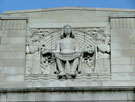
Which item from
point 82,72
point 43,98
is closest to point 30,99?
point 43,98

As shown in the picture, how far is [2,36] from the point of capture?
1305 inches

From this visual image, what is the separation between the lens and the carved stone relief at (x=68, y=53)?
106 feet

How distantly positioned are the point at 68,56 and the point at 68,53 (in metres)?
0.12

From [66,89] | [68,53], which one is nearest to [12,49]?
[68,53]

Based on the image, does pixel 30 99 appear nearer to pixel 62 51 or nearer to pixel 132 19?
pixel 62 51

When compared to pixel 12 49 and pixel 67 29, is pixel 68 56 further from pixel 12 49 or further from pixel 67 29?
pixel 12 49

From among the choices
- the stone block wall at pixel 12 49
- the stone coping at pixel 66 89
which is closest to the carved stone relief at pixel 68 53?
the stone block wall at pixel 12 49

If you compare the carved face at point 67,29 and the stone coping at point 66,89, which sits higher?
the carved face at point 67,29

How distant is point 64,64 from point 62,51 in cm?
54

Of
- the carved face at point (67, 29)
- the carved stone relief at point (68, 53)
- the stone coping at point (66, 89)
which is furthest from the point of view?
the carved face at point (67, 29)

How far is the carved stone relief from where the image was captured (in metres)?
32.2

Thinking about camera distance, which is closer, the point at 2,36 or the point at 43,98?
the point at 43,98

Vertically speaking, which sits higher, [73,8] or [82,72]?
[73,8]

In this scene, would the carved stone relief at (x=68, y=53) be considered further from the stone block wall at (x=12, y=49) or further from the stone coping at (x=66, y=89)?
the stone coping at (x=66, y=89)
